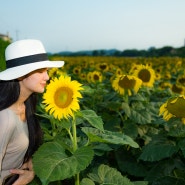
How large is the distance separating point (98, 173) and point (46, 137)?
536 mm

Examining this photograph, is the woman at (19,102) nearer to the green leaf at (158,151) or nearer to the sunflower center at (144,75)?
the green leaf at (158,151)

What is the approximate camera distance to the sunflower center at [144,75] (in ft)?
→ 15.2

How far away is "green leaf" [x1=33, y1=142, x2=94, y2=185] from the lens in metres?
1.98

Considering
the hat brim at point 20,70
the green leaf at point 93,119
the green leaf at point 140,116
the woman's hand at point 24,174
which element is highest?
the hat brim at point 20,70

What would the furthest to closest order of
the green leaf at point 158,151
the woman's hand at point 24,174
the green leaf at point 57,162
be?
the green leaf at point 158,151 → the woman's hand at point 24,174 → the green leaf at point 57,162

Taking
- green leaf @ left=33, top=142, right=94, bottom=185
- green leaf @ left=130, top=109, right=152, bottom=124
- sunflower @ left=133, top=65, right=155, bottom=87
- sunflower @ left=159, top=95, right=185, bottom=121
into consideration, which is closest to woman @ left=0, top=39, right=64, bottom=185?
green leaf @ left=33, top=142, right=94, bottom=185

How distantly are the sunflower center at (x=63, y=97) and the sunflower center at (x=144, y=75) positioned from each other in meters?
2.56

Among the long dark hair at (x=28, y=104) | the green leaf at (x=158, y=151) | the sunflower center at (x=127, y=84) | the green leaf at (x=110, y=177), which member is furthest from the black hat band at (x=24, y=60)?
the sunflower center at (x=127, y=84)

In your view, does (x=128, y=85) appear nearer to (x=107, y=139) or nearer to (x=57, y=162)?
(x=107, y=139)

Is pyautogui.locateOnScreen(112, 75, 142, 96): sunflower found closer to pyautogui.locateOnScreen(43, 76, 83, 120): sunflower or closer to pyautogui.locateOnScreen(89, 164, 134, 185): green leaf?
pyautogui.locateOnScreen(89, 164, 134, 185): green leaf

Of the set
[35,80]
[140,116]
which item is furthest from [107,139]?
[140,116]

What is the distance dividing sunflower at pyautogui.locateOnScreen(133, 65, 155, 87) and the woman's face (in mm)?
2402

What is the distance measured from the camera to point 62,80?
218 cm

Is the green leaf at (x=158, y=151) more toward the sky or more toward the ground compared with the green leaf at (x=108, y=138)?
more toward the ground
